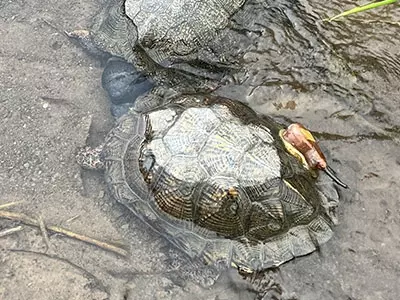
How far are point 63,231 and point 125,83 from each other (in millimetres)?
1318

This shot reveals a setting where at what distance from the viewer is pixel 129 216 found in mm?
3889

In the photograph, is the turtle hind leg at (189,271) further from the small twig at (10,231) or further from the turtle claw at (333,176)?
the small twig at (10,231)

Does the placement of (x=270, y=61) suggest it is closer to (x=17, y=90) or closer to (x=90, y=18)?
(x=90, y=18)

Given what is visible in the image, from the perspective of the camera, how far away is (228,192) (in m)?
3.28

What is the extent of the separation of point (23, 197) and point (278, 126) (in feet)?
6.75

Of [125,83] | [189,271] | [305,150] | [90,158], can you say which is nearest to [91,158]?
[90,158]

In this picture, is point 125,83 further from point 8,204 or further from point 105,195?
point 8,204

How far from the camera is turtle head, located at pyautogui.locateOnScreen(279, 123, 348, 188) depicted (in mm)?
3619

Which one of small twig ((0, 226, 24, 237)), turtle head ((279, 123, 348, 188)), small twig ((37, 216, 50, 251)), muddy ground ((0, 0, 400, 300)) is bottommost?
small twig ((0, 226, 24, 237))

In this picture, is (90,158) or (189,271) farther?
(90,158)

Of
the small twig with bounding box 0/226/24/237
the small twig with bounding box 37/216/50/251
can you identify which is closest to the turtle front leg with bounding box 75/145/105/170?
the small twig with bounding box 37/216/50/251

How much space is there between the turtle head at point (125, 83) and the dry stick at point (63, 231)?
46.0 inches

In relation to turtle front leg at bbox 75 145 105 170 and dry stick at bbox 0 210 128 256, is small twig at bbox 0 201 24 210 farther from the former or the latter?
turtle front leg at bbox 75 145 105 170

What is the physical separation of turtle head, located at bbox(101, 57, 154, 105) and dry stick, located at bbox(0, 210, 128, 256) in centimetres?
117
